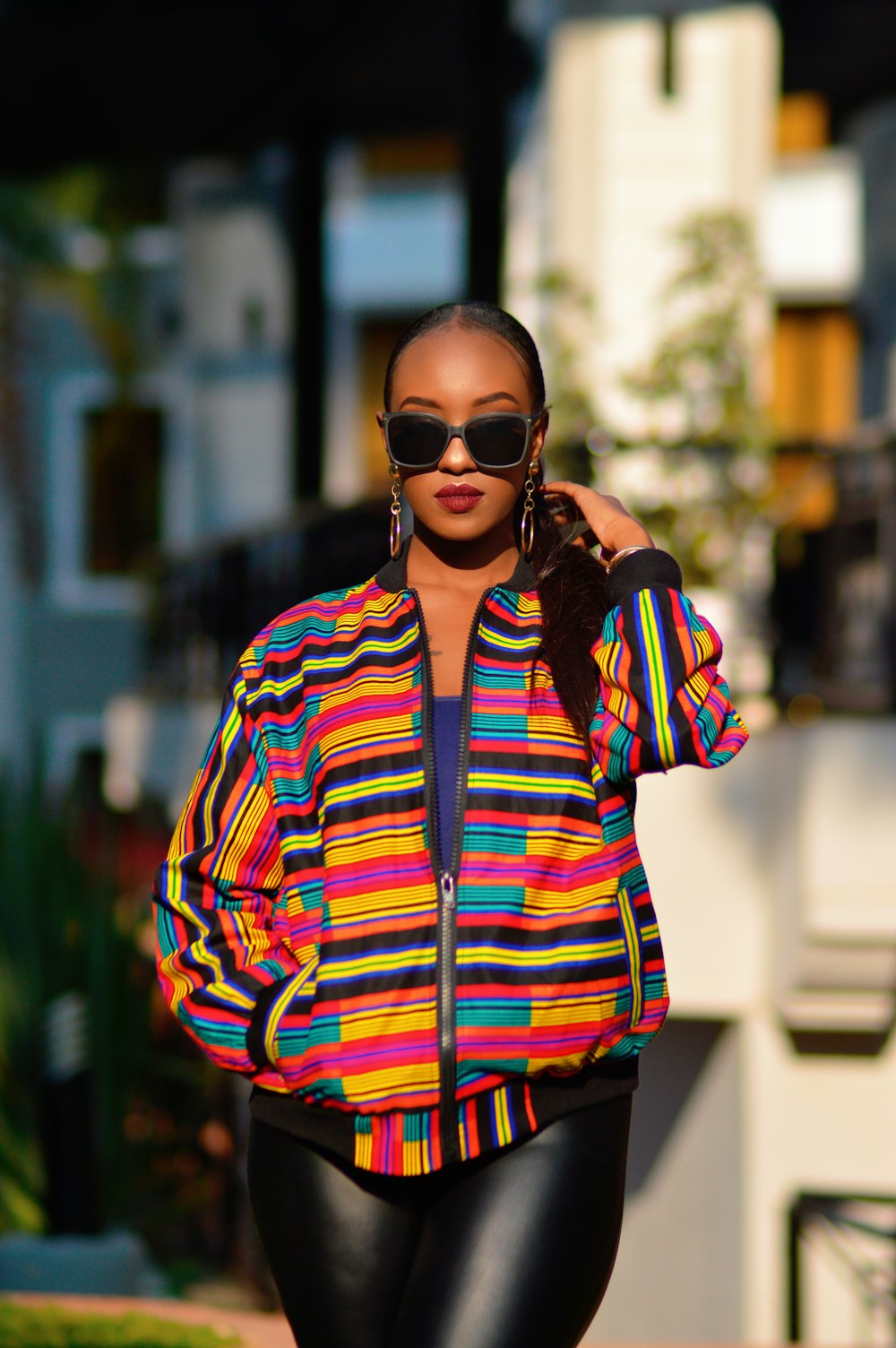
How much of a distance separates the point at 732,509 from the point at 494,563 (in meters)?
4.80

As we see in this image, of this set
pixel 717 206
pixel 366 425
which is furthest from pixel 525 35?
→ pixel 366 425

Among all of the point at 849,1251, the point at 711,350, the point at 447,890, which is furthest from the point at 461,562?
Result: the point at 849,1251

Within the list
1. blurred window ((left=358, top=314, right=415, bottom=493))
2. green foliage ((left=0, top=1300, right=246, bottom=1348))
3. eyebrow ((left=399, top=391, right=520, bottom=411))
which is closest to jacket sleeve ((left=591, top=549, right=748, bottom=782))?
eyebrow ((left=399, top=391, right=520, bottom=411))

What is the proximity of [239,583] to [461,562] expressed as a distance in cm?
747

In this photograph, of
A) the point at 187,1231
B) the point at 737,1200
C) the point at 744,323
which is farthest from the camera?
the point at 187,1231

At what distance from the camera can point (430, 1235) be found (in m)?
2.06

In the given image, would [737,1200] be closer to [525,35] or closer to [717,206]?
[717,206]

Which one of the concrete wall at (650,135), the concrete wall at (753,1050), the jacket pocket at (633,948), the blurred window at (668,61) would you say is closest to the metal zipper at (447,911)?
the jacket pocket at (633,948)

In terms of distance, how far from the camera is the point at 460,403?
85.9 inches

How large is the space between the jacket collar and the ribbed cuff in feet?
0.49

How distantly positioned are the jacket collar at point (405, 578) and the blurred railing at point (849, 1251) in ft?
16.3

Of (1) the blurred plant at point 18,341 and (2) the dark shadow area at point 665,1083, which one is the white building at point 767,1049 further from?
(1) the blurred plant at point 18,341

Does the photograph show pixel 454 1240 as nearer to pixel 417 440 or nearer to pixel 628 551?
pixel 628 551

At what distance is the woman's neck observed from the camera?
231 centimetres
